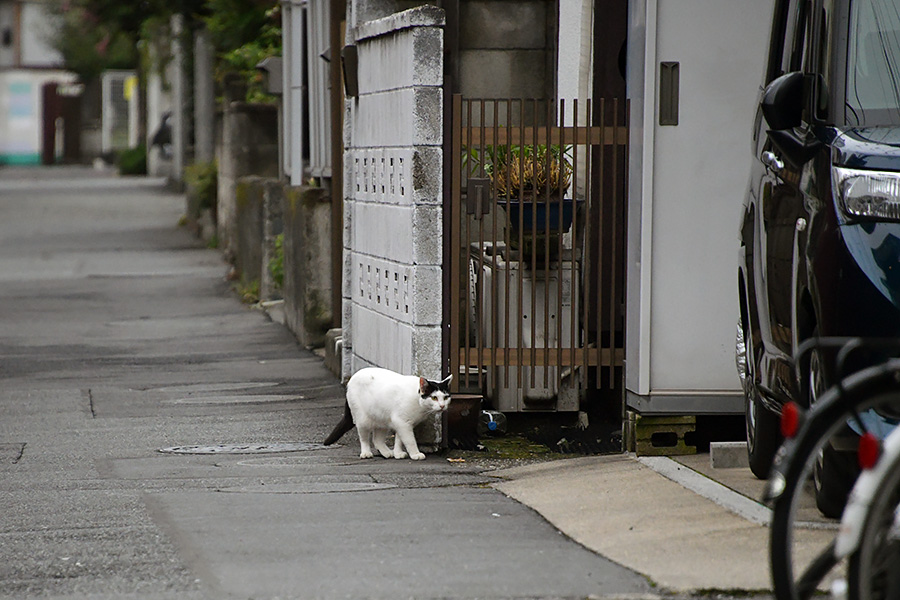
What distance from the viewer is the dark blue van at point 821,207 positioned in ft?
17.5

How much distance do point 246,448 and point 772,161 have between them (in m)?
3.54

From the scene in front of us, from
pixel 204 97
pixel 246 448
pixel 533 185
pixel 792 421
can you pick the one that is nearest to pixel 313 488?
pixel 246 448

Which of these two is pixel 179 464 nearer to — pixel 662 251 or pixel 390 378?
pixel 390 378

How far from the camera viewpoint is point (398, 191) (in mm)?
8492

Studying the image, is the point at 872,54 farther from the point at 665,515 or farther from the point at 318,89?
the point at 318,89

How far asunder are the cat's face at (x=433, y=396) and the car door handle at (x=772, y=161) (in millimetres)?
2140

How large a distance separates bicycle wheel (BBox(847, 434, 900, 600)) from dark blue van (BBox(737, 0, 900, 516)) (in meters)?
1.30

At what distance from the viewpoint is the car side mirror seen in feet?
19.3

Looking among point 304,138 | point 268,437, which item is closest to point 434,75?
point 268,437

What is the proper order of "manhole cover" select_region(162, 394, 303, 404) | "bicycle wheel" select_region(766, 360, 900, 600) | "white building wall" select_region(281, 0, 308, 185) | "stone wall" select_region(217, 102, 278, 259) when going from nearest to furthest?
"bicycle wheel" select_region(766, 360, 900, 600) < "manhole cover" select_region(162, 394, 303, 404) < "white building wall" select_region(281, 0, 308, 185) < "stone wall" select_region(217, 102, 278, 259)

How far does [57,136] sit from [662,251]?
185 ft

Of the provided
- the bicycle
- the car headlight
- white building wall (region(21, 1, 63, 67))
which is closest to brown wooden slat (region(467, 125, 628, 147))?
the car headlight

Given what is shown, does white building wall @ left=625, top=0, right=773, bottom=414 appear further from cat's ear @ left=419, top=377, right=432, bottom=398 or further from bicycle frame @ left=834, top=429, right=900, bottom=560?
bicycle frame @ left=834, top=429, right=900, bottom=560

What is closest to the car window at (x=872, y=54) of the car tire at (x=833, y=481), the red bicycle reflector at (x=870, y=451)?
the car tire at (x=833, y=481)
